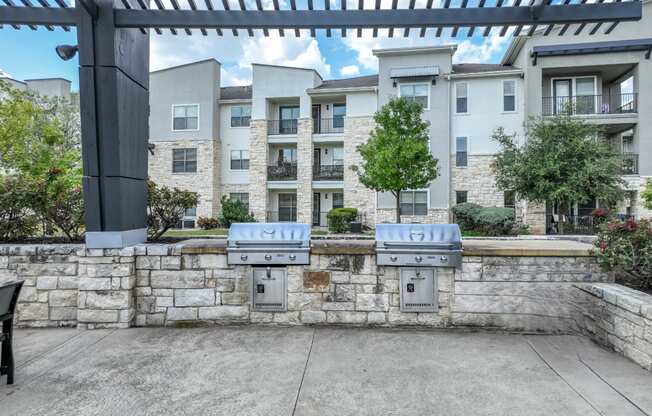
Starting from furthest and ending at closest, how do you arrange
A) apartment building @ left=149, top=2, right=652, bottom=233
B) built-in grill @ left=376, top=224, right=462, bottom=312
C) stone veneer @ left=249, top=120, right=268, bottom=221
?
1. stone veneer @ left=249, top=120, right=268, bottom=221
2. apartment building @ left=149, top=2, right=652, bottom=233
3. built-in grill @ left=376, top=224, right=462, bottom=312

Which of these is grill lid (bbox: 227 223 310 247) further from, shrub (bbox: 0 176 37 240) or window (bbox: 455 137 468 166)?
window (bbox: 455 137 468 166)

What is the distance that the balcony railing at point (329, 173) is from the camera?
2162 cm

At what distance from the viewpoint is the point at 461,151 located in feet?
63.8

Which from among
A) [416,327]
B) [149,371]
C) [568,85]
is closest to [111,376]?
[149,371]

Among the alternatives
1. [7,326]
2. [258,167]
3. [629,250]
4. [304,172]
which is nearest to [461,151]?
[304,172]

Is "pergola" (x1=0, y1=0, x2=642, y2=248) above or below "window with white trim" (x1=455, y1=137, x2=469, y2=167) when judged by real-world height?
below

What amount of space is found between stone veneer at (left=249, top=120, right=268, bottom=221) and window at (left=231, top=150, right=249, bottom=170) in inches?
43.1

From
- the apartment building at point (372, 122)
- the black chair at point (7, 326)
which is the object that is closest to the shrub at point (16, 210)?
the black chair at point (7, 326)

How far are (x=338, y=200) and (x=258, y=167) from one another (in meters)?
5.30

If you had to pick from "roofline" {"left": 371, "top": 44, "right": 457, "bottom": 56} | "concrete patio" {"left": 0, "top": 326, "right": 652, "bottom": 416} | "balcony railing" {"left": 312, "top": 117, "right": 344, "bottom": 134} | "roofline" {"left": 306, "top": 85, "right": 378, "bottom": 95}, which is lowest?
"concrete patio" {"left": 0, "top": 326, "right": 652, "bottom": 416}

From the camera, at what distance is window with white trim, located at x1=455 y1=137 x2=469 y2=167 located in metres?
19.4

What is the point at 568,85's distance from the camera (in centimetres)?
1839

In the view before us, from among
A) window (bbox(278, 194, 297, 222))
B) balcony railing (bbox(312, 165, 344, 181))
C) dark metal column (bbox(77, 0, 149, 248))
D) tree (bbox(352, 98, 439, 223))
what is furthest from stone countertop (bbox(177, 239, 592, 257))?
window (bbox(278, 194, 297, 222))

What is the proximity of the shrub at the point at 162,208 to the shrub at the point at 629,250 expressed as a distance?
572cm
